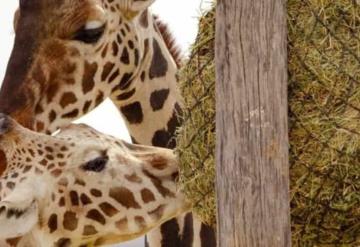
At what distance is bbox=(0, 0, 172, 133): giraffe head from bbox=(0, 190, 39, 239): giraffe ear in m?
0.90

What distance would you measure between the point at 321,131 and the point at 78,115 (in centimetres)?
283

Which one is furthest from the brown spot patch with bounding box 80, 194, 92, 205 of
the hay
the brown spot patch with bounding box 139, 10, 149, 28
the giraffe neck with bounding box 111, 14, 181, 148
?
the hay

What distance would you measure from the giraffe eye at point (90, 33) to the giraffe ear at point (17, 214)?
1316 millimetres

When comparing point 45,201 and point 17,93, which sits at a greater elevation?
point 17,93

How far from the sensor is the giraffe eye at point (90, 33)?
7.90 m

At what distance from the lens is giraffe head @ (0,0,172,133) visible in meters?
7.76

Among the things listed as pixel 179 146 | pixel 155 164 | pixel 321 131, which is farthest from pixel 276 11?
pixel 155 164

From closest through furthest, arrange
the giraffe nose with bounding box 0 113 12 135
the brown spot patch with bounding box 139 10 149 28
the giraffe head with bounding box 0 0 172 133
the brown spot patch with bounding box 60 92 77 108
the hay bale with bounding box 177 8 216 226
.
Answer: the hay bale with bounding box 177 8 216 226 < the giraffe nose with bounding box 0 113 12 135 < the giraffe head with bounding box 0 0 172 133 < the brown spot patch with bounding box 60 92 77 108 < the brown spot patch with bounding box 139 10 149 28

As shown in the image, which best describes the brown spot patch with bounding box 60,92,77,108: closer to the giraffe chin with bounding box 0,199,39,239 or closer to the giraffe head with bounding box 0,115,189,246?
the giraffe head with bounding box 0,115,189,246

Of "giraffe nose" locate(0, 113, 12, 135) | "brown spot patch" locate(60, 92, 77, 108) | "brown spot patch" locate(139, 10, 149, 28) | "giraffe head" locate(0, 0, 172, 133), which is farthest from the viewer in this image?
"brown spot patch" locate(139, 10, 149, 28)

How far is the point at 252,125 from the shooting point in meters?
5.32

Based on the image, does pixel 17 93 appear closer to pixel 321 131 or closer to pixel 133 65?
pixel 133 65

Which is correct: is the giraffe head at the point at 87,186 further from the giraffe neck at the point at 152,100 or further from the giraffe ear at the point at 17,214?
A: the giraffe neck at the point at 152,100

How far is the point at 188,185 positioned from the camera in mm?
5977
